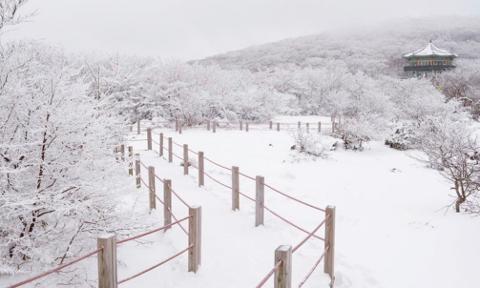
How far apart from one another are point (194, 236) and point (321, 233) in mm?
2786

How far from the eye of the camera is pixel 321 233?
22.0ft

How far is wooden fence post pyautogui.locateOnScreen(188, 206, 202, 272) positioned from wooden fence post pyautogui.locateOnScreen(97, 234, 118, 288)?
57.9 inches

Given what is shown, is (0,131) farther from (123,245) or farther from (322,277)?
(322,277)

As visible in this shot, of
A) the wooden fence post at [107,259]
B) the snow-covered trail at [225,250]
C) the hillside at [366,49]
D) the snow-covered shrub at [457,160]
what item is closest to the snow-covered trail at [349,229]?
the snow-covered trail at [225,250]

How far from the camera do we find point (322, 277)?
4.87 m

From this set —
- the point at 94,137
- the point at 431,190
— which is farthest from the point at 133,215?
the point at 431,190

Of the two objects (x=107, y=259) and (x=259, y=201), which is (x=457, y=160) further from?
(x=107, y=259)

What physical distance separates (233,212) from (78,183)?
11.8 feet

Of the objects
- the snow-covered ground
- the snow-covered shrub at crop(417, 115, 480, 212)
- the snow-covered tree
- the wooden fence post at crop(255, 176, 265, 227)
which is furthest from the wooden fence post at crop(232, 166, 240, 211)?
the snow-covered shrub at crop(417, 115, 480, 212)

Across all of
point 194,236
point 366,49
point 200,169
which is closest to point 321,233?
point 194,236

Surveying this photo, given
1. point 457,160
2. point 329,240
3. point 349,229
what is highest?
point 457,160

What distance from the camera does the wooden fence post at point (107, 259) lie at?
3.30 m

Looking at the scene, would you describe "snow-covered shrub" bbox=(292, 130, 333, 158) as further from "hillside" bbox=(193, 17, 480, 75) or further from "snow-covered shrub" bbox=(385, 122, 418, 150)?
"hillside" bbox=(193, 17, 480, 75)

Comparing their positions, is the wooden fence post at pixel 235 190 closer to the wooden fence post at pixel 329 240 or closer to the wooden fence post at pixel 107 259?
the wooden fence post at pixel 329 240
